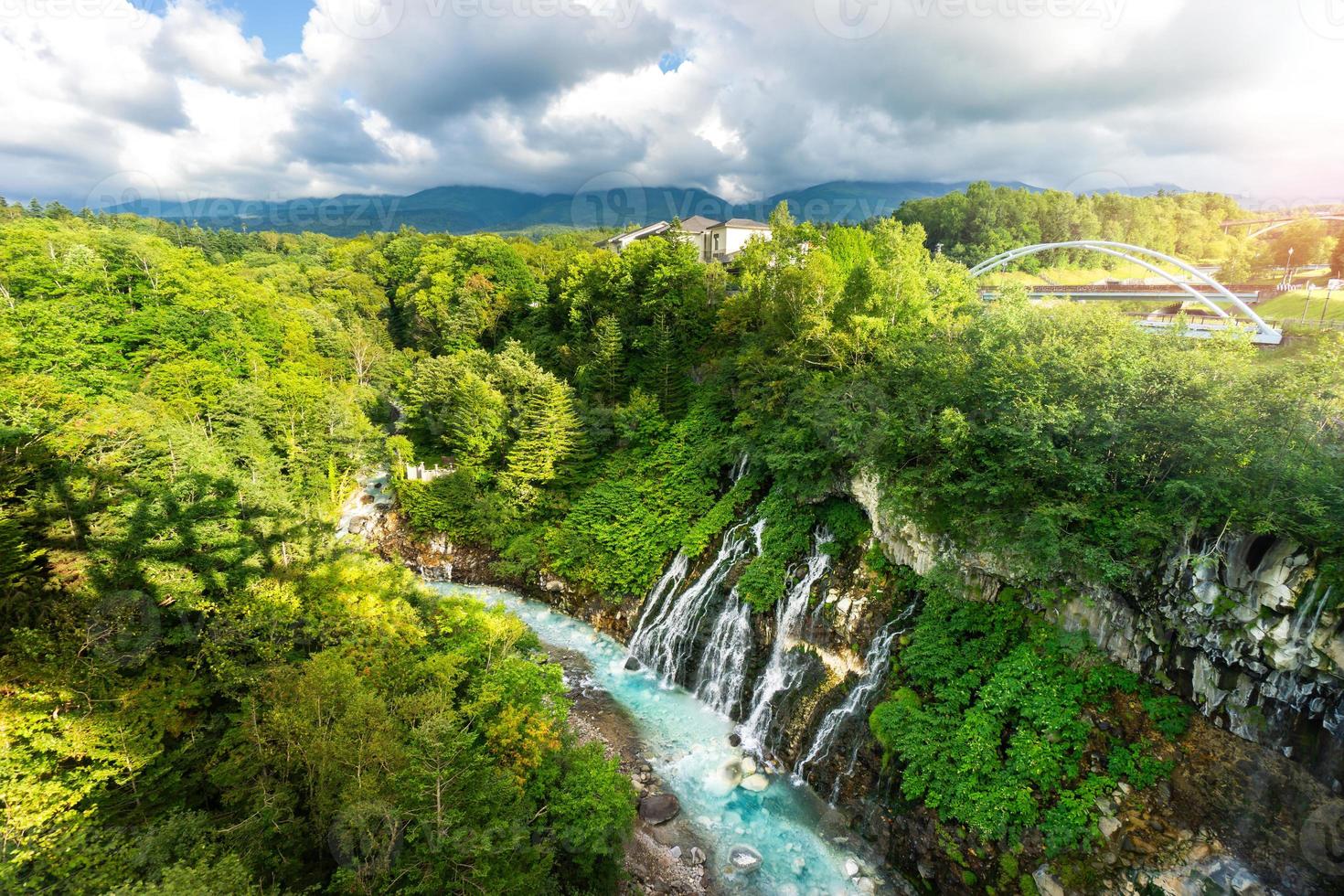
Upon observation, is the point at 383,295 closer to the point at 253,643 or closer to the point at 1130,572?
the point at 253,643

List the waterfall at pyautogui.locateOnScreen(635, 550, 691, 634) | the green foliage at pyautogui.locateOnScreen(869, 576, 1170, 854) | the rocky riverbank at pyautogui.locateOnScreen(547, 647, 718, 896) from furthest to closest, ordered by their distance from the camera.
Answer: the waterfall at pyautogui.locateOnScreen(635, 550, 691, 634), the rocky riverbank at pyautogui.locateOnScreen(547, 647, 718, 896), the green foliage at pyautogui.locateOnScreen(869, 576, 1170, 854)

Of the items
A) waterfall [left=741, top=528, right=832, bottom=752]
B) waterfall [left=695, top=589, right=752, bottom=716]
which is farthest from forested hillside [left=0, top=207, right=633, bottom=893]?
waterfall [left=695, top=589, right=752, bottom=716]

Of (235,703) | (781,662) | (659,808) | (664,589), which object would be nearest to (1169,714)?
(781,662)

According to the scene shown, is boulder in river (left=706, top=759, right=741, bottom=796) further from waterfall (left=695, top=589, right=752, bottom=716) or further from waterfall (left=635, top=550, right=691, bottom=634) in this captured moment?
waterfall (left=635, top=550, right=691, bottom=634)

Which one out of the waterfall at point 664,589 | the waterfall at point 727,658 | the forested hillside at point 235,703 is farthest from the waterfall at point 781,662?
the forested hillside at point 235,703

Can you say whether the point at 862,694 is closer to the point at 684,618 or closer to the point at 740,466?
the point at 684,618

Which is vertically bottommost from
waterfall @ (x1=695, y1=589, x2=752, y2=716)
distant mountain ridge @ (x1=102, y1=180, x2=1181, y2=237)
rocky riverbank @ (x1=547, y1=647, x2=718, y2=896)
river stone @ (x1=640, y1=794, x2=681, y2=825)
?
rocky riverbank @ (x1=547, y1=647, x2=718, y2=896)

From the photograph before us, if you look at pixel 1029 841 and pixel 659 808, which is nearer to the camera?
pixel 1029 841
